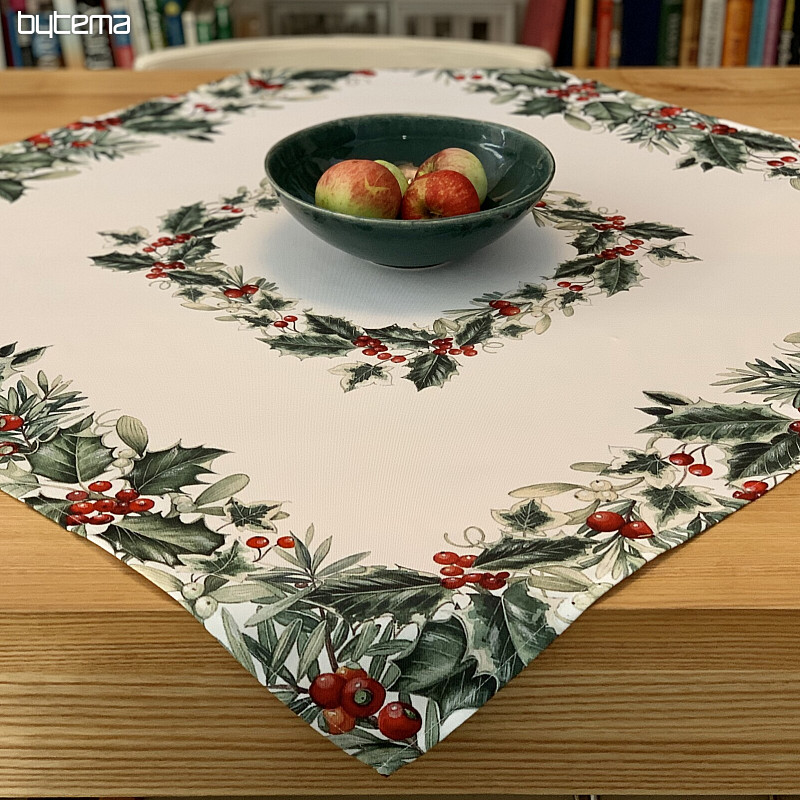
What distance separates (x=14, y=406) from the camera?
0.63m

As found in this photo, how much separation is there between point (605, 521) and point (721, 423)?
13cm

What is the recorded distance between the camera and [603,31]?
6.68ft

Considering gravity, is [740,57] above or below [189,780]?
above

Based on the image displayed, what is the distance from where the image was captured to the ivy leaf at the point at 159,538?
509mm

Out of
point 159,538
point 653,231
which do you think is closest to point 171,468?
point 159,538

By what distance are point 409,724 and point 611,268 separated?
446 mm

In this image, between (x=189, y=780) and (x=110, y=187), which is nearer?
(x=189, y=780)

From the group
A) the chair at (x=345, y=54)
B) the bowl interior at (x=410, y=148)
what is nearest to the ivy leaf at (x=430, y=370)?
the bowl interior at (x=410, y=148)

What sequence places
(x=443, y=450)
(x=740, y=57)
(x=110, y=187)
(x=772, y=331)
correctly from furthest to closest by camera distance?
(x=740, y=57) → (x=110, y=187) → (x=772, y=331) → (x=443, y=450)

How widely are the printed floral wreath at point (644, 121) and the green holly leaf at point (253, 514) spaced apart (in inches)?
25.7

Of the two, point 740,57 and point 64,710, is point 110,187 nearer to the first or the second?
point 64,710

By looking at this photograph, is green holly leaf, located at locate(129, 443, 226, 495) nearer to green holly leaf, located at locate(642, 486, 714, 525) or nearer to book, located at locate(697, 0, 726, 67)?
green holly leaf, located at locate(642, 486, 714, 525)

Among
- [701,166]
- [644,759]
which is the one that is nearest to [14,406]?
[644,759]

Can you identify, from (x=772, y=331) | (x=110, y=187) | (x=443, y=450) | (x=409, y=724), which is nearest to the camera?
(x=409, y=724)
